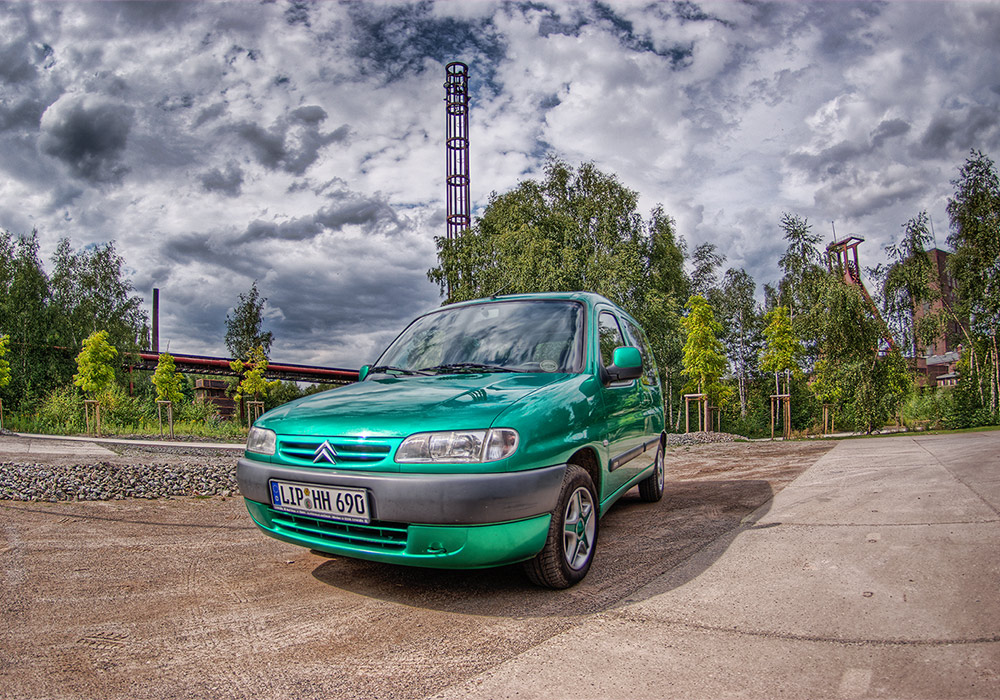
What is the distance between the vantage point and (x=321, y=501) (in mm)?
2861

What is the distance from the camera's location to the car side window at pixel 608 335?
13.3ft

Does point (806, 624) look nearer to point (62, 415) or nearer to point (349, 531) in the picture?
point (349, 531)

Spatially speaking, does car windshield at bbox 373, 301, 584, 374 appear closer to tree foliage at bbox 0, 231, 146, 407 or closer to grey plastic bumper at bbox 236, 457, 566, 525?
grey plastic bumper at bbox 236, 457, 566, 525

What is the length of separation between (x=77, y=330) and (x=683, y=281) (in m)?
34.4

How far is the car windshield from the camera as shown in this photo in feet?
A: 12.2

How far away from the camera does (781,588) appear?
10.1ft

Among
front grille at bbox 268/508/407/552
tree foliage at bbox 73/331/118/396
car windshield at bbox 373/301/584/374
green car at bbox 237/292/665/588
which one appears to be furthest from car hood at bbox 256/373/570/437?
tree foliage at bbox 73/331/118/396

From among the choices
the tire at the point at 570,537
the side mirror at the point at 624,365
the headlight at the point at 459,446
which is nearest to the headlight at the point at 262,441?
the headlight at the point at 459,446

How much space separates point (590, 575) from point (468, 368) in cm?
138

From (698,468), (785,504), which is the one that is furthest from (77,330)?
(785,504)

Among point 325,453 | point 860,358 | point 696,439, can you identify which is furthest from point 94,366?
point 860,358

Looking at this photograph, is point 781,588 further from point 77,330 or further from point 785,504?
point 77,330

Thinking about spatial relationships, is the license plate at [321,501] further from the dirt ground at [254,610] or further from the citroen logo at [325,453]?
the dirt ground at [254,610]

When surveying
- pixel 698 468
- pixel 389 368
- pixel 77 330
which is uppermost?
pixel 77 330
